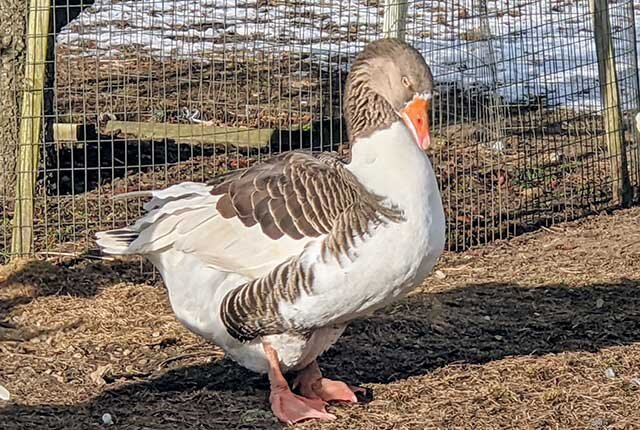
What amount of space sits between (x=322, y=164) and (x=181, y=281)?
86cm

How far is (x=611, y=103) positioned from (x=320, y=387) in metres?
4.82

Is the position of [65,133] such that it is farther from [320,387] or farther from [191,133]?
[320,387]

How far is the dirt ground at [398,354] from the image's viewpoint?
4.80 meters

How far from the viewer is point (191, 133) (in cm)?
917

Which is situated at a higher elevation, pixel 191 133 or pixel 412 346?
pixel 191 133

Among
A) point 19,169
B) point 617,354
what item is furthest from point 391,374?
point 19,169

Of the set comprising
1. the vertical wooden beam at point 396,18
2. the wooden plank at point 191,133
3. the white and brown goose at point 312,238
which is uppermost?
the vertical wooden beam at point 396,18

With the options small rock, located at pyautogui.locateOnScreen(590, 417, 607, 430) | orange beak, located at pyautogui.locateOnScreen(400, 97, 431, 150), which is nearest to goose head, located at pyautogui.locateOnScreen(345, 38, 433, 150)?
orange beak, located at pyautogui.locateOnScreen(400, 97, 431, 150)

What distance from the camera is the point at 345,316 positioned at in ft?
15.1

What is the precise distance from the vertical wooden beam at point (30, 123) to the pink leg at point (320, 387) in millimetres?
2844

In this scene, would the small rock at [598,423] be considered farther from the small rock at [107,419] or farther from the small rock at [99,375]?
the small rock at [99,375]

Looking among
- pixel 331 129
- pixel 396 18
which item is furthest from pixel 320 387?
pixel 396 18

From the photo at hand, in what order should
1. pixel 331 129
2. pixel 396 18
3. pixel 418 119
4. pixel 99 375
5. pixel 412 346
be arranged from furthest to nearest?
pixel 331 129 < pixel 396 18 < pixel 412 346 < pixel 99 375 < pixel 418 119

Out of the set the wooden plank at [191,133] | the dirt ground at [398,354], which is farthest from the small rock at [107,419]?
the wooden plank at [191,133]
